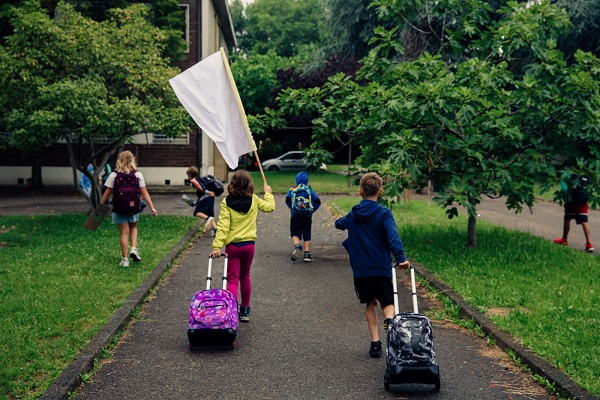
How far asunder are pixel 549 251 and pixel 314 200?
4192mm

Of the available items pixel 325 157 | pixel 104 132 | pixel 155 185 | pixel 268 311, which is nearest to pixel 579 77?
pixel 325 157

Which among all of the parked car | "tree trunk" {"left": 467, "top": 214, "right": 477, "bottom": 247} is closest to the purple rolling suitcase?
"tree trunk" {"left": 467, "top": 214, "right": 477, "bottom": 247}

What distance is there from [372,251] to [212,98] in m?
2.65

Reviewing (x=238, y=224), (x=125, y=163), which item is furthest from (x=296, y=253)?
(x=238, y=224)

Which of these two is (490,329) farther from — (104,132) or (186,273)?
(104,132)

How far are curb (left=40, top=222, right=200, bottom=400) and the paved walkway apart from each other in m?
0.02

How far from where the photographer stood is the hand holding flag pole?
804 centimetres

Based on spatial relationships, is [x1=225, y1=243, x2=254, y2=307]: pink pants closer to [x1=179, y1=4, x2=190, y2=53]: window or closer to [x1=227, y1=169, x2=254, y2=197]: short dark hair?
[x1=227, y1=169, x2=254, y2=197]: short dark hair

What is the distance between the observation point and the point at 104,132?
1675 cm

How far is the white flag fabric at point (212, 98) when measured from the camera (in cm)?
804

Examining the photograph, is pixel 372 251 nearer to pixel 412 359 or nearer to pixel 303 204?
pixel 412 359

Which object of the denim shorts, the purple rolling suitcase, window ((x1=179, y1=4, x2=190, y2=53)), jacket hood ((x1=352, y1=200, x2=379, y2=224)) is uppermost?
window ((x1=179, y1=4, x2=190, y2=53))

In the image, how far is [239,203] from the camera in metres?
7.85

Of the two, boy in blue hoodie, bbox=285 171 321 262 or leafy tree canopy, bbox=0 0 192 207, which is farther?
leafy tree canopy, bbox=0 0 192 207
